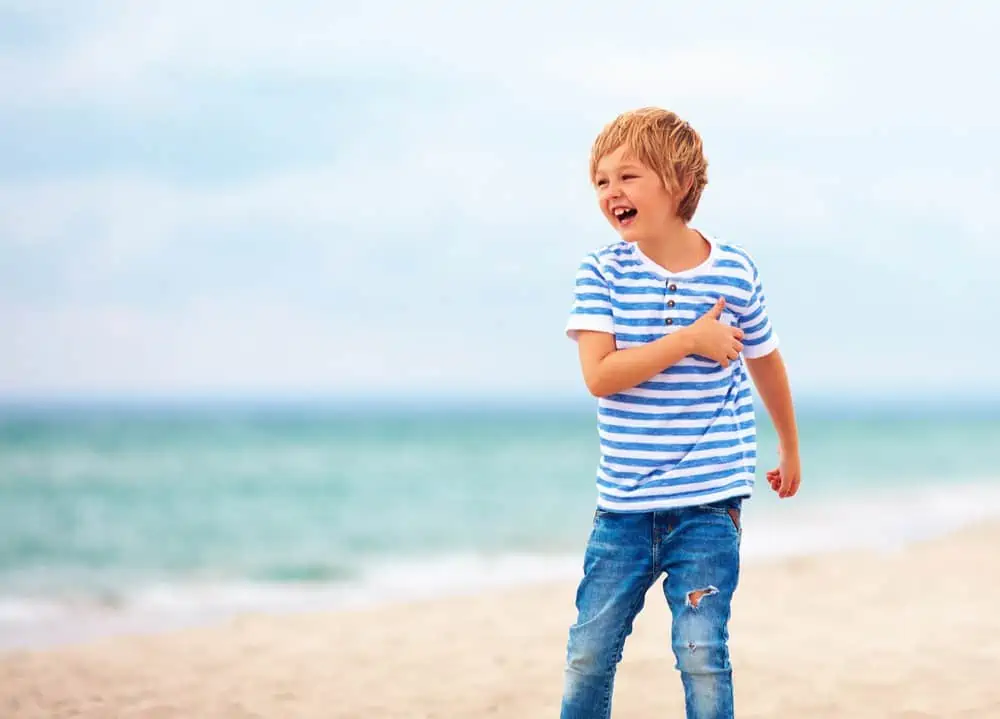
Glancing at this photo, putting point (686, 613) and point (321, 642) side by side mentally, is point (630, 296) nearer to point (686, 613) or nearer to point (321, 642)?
point (686, 613)

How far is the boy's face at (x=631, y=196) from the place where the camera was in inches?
100

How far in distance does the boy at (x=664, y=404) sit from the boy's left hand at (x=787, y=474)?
16 centimetres

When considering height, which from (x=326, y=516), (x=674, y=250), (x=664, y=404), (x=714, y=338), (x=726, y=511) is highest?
(x=326, y=516)

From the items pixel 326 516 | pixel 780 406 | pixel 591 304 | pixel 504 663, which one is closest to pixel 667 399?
pixel 591 304

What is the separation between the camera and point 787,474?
2818 millimetres

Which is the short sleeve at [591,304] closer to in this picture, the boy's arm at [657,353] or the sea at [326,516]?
the boy's arm at [657,353]

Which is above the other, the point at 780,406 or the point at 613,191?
the point at 613,191

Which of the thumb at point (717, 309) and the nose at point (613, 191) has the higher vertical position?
the nose at point (613, 191)

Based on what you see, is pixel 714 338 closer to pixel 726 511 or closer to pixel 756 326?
pixel 756 326

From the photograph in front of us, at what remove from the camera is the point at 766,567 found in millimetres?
7883

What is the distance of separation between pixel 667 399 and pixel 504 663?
8.29ft

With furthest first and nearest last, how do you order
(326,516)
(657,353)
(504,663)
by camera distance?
(326,516) < (504,663) < (657,353)

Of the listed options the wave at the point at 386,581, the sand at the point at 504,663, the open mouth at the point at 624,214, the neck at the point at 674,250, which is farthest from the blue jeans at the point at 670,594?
the wave at the point at 386,581

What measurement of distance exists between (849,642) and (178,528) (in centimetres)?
1246
